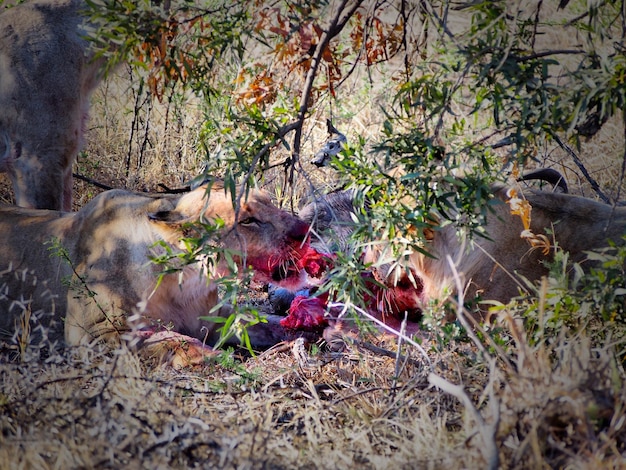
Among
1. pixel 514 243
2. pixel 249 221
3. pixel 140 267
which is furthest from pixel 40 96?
pixel 514 243

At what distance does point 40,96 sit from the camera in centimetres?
460

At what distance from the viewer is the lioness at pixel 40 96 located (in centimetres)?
459

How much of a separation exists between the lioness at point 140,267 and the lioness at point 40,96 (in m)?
0.83

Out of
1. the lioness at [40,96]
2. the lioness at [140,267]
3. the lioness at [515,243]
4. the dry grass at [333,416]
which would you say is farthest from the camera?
the lioness at [40,96]

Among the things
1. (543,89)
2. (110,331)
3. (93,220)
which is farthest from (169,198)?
(543,89)

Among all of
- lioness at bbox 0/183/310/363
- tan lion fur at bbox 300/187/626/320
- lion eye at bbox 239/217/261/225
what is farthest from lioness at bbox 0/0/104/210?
tan lion fur at bbox 300/187/626/320

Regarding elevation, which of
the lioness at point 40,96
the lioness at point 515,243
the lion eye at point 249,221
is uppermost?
the lioness at point 40,96

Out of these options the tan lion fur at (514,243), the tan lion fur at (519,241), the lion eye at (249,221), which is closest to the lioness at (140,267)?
the lion eye at (249,221)

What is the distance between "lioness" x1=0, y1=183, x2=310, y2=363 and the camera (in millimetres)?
3629

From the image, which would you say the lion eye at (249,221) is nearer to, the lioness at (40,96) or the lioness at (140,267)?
the lioness at (140,267)

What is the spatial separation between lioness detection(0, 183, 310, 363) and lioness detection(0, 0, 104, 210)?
0.83 meters

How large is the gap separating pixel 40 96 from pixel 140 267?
1613 millimetres

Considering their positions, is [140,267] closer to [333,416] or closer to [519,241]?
[333,416]

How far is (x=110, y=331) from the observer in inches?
144
